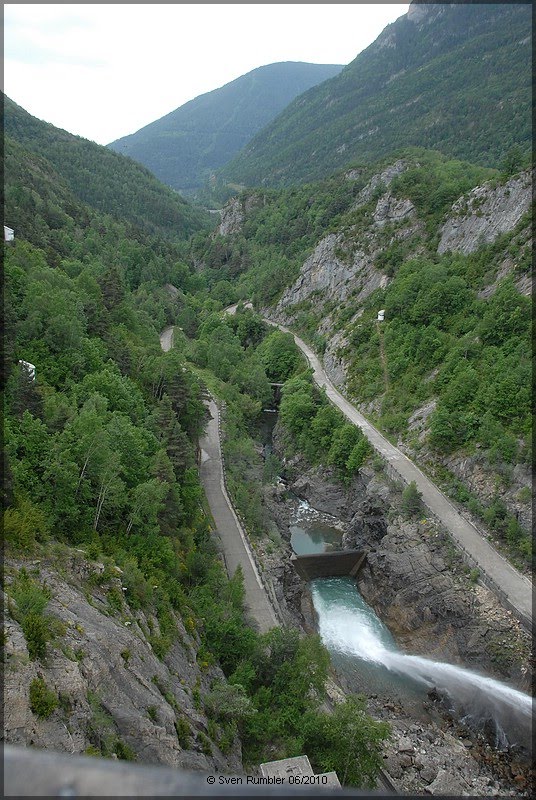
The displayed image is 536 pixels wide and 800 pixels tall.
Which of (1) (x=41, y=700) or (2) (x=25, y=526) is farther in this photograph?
(2) (x=25, y=526)

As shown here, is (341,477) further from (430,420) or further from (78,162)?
(78,162)

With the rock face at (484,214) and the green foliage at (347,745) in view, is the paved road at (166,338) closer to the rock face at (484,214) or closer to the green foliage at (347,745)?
the rock face at (484,214)

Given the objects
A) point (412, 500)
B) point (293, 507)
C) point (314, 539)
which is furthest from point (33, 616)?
point (293, 507)

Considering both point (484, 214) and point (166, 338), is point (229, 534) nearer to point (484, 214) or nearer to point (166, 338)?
point (484, 214)

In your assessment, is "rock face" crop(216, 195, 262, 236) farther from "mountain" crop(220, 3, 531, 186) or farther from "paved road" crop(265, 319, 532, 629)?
"paved road" crop(265, 319, 532, 629)

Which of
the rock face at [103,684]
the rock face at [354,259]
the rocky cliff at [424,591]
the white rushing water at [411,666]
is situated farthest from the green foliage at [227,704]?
the rock face at [354,259]

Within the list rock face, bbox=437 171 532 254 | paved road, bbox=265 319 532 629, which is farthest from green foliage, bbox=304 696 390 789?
rock face, bbox=437 171 532 254

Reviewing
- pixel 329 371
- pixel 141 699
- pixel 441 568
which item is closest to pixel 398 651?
pixel 441 568
